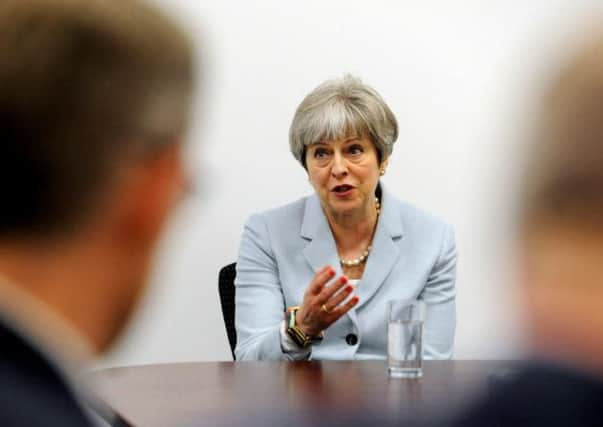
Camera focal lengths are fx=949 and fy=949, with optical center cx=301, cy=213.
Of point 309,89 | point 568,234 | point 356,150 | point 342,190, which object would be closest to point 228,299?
point 342,190

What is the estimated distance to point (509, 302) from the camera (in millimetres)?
769

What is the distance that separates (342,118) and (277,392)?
1391mm

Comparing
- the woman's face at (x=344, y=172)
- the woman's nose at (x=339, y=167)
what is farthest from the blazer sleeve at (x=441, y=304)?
the woman's nose at (x=339, y=167)

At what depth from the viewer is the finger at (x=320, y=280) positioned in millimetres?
2623

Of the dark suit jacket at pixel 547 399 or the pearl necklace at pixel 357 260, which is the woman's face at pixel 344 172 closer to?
the pearl necklace at pixel 357 260

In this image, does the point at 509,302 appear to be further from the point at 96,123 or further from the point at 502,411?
the point at 96,123

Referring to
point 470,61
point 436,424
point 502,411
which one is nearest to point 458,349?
point 470,61

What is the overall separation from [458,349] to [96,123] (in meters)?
3.71

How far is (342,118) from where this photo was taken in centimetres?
320

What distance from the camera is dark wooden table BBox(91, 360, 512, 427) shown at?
68.8 inches

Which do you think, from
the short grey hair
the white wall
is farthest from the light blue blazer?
the white wall

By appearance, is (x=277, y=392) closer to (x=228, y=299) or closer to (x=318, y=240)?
(x=318, y=240)

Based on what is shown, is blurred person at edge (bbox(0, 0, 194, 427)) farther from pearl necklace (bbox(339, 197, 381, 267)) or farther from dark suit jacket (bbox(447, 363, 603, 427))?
pearl necklace (bbox(339, 197, 381, 267))

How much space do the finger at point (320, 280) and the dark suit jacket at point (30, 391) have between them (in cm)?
196
